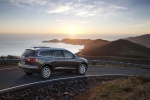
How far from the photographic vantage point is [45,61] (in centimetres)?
1445

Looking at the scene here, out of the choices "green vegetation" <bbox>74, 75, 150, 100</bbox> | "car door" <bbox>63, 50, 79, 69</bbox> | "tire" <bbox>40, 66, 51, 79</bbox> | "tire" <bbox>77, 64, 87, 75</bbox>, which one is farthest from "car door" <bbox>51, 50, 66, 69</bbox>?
"green vegetation" <bbox>74, 75, 150, 100</bbox>

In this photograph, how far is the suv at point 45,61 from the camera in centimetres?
1417

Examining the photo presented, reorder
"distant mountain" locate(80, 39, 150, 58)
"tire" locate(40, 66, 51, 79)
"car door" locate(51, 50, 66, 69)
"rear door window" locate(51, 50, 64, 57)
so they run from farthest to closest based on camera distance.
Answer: "distant mountain" locate(80, 39, 150, 58)
"rear door window" locate(51, 50, 64, 57)
"car door" locate(51, 50, 66, 69)
"tire" locate(40, 66, 51, 79)

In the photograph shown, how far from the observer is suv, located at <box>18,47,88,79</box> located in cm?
1417

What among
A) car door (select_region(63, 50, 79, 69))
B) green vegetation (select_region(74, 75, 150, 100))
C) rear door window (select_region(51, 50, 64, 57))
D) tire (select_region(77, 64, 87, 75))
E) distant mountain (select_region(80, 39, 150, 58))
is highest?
distant mountain (select_region(80, 39, 150, 58))

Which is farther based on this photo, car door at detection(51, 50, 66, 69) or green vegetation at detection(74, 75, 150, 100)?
car door at detection(51, 50, 66, 69)

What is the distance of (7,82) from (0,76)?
1.93m

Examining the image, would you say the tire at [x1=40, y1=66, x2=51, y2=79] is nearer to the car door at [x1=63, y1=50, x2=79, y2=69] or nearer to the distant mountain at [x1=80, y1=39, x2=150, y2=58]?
the car door at [x1=63, y1=50, x2=79, y2=69]

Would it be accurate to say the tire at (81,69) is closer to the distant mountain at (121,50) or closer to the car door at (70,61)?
the car door at (70,61)

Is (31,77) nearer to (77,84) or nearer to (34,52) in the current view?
(34,52)

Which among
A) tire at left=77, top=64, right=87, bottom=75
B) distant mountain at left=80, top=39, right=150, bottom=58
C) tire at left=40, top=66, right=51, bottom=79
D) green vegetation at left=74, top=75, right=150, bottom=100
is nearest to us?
green vegetation at left=74, top=75, right=150, bottom=100

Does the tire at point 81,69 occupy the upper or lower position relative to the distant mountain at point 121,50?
lower

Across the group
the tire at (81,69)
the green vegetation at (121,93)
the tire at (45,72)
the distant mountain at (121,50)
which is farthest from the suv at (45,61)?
the distant mountain at (121,50)

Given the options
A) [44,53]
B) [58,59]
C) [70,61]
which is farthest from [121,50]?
[44,53]
